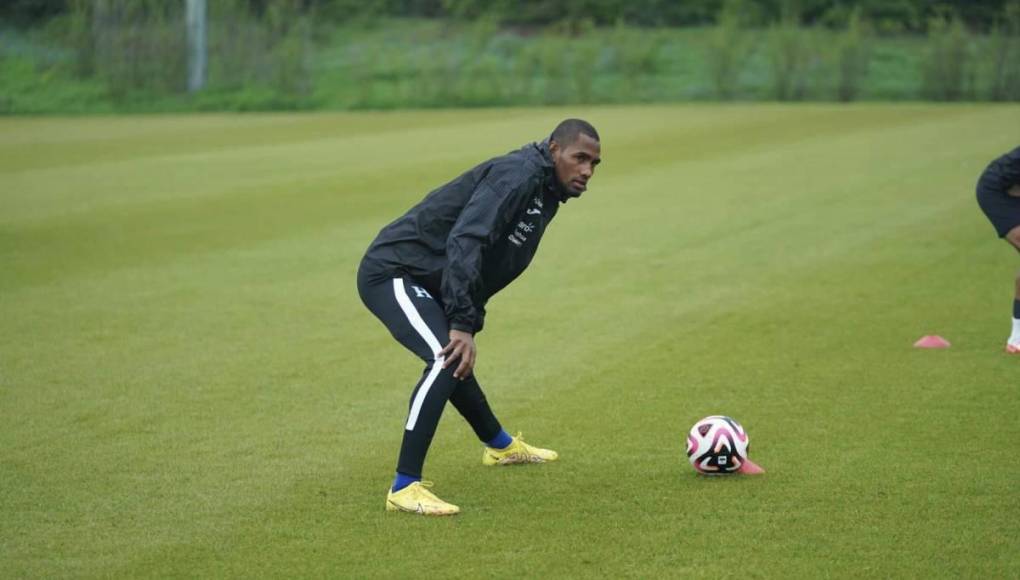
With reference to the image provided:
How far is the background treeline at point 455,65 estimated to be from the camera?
41.1 metres

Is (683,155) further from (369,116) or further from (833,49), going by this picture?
(833,49)

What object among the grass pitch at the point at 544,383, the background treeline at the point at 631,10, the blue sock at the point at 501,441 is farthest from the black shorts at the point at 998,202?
the background treeline at the point at 631,10

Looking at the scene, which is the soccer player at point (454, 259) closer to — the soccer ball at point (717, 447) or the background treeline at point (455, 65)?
the soccer ball at point (717, 447)

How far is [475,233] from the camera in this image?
663cm

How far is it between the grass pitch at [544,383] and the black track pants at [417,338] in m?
0.40

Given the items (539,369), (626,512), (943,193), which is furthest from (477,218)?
(943,193)

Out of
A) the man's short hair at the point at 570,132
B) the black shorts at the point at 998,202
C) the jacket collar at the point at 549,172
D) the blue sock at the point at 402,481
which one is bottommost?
the blue sock at the point at 402,481

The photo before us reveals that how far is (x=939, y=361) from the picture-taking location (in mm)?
10766

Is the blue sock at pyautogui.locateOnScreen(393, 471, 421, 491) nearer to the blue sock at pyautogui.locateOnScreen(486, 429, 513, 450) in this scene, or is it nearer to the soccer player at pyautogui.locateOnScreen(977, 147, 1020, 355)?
the blue sock at pyautogui.locateOnScreen(486, 429, 513, 450)

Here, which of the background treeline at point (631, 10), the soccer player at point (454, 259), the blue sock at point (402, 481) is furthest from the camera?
the background treeline at point (631, 10)

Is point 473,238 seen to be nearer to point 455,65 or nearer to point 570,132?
point 570,132

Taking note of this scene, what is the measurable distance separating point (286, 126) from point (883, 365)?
23.9 m

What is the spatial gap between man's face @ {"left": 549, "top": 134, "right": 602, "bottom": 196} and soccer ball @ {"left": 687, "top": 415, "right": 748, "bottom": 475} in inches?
60.5

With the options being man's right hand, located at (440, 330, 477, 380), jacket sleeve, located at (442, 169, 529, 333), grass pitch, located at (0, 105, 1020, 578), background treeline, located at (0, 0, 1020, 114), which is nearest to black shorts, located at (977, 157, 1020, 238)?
grass pitch, located at (0, 105, 1020, 578)
